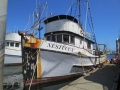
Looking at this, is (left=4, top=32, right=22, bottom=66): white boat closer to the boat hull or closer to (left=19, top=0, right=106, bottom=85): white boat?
(left=19, top=0, right=106, bottom=85): white boat

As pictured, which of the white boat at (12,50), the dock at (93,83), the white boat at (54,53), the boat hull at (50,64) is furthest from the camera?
the white boat at (12,50)

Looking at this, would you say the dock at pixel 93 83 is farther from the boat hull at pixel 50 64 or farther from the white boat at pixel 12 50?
the white boat at pixel 12 50

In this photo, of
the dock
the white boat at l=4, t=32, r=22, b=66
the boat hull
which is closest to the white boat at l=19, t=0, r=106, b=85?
the boat hull

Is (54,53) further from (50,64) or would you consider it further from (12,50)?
(12,50)

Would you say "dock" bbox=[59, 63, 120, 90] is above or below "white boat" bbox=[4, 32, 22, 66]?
below

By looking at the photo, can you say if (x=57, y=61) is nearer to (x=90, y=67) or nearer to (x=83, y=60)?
(x=83, y=60)

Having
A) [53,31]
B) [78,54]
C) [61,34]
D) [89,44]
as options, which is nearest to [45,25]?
[53,31]

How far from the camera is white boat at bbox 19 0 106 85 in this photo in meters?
8.86

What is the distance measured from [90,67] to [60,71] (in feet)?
14.5

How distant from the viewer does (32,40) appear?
8.72 m

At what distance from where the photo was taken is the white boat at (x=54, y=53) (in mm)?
8862

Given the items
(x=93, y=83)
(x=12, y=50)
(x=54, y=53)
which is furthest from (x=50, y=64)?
(x=12, y=50)

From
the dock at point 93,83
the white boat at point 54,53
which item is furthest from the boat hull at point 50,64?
the dock at point 93,83

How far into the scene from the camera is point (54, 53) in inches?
367
